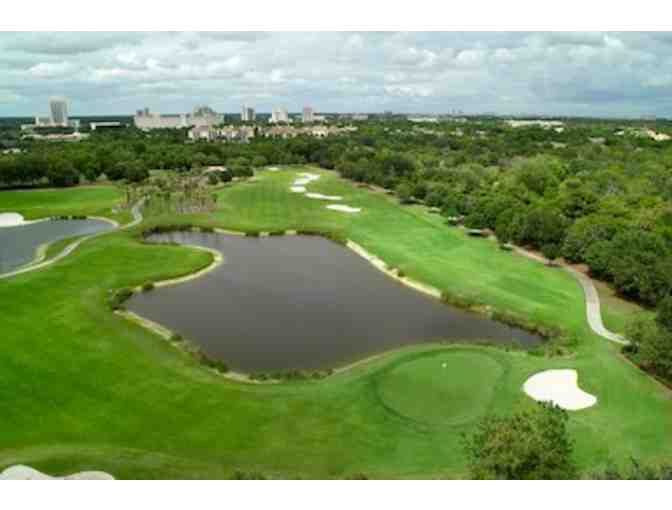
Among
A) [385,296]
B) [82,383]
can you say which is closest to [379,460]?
[82,383]

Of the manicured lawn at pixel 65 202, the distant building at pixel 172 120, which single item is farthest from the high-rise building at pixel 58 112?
the manicured lawn at pixel 65 202

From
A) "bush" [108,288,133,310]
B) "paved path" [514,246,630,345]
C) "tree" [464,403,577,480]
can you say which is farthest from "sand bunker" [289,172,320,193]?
"tree" [464,403,577,480]

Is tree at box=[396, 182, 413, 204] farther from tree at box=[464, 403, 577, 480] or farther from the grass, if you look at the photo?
tree at box=[464, 403, 577, 480]

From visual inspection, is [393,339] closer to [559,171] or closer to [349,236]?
[349,236]

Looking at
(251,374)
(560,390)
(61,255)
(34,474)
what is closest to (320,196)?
(61,255)

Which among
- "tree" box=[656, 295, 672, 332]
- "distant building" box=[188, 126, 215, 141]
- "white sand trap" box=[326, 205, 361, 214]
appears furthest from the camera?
"distant building" box=[188, 126, 215, 141]

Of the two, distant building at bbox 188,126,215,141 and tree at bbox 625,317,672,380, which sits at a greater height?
distant building at bbox 188,126,215,141

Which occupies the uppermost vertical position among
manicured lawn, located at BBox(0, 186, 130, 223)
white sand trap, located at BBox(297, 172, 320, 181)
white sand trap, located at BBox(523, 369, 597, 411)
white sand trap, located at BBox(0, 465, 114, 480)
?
white sand trap, located at BBox(297, 172, 320, 181)

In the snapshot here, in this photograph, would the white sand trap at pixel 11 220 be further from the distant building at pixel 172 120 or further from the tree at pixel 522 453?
the distant building at pixel 172 120
